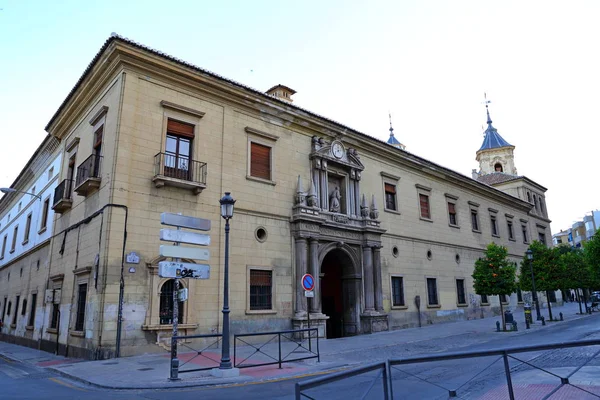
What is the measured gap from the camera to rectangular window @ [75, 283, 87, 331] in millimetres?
13891

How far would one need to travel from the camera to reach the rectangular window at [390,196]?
23111mm

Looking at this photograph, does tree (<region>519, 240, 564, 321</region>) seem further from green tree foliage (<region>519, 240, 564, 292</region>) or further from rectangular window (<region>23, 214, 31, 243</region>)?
rectangular window (<region>23, 214, 31, 243</region>)

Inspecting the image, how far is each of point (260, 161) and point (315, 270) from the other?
16.2ft

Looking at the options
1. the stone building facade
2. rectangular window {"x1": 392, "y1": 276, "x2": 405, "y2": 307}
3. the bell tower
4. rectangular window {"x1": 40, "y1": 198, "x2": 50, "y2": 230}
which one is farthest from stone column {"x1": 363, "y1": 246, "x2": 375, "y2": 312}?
the bell tower

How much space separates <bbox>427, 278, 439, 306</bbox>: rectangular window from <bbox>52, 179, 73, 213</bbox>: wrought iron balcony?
18006 millimetres

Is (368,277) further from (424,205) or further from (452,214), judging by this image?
(452,214)

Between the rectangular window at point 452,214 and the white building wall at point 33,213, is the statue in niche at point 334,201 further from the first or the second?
the white building wall at point 33,213

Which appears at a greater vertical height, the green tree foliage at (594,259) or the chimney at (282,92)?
the chimney at (282,92)

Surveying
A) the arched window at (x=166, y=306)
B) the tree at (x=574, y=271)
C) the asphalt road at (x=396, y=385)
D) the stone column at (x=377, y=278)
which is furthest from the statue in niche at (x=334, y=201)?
the tree at (x=574, y=271)

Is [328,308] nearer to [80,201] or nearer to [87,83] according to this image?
[80,201]

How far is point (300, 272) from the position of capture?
1722 cm

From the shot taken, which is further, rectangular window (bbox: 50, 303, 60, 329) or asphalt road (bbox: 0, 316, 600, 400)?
rectangular window (bbox: 50, 303, 60, 329)

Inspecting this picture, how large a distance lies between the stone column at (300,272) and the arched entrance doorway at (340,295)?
84.2 inches

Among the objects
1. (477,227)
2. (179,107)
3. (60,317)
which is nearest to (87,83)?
(179,107)
